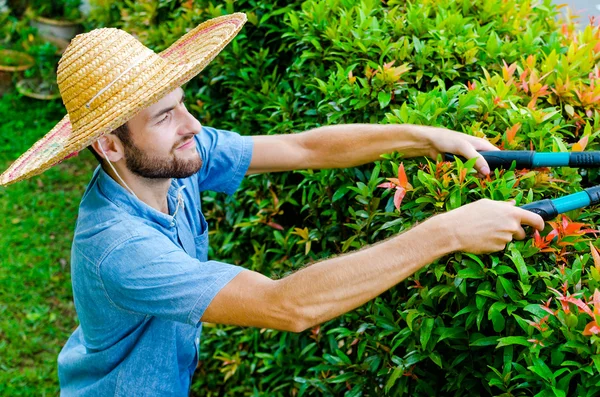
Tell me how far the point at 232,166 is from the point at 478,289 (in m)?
1.30

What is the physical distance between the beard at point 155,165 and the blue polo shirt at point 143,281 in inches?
3.9

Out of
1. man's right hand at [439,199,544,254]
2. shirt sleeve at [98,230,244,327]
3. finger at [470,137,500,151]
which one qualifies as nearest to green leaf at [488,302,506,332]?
man's right hand at [439,199,544,254]

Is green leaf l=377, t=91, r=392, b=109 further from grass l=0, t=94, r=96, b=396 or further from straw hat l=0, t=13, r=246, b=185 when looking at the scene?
grass l=0, t=94, r=96, b=396

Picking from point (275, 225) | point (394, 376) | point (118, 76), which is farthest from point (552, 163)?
point (275, 225)

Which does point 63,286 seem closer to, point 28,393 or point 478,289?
point 28,393

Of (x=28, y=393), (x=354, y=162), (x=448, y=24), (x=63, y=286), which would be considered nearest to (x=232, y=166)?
(x=354, y=162)

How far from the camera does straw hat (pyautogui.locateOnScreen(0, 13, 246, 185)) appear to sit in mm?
2221

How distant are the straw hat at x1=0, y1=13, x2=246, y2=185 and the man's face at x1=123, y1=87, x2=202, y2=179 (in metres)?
0.11

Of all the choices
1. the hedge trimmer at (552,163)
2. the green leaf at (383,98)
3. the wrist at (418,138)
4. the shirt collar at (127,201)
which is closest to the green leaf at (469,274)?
the hedge trimmer at (552,163)

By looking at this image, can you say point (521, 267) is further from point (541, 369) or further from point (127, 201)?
point (127, 201)

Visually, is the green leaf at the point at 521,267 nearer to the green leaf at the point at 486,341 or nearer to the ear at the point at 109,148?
the green leaf at the point at 486,341

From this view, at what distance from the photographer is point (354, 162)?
8.85 feet

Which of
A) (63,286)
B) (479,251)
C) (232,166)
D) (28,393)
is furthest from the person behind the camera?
(63,286)

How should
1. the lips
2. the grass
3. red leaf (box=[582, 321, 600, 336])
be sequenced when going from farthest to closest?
the grass → the lips → red leaf (box=[582, 321, 600, 336])
